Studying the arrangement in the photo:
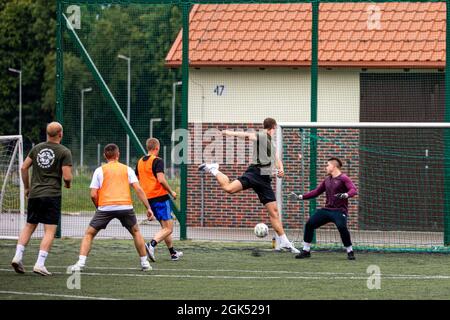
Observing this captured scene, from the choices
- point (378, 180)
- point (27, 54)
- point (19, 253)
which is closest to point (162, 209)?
point (19, 253)

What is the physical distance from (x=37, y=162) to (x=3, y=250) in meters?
3.83

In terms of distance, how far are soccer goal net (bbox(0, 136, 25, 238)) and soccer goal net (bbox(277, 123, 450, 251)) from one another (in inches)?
198

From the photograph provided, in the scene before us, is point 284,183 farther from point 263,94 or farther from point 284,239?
point 263,94

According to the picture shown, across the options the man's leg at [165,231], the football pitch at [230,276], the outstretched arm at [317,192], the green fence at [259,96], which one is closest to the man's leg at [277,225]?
the football pitch at [230,276]

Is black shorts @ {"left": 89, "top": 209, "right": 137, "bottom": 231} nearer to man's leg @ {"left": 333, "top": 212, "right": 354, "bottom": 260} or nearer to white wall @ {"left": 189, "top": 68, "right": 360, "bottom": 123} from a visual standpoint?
man's leg @ {"left": 333, "top": 212, "right": 354, "bottom": 260}

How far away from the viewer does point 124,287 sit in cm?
1277

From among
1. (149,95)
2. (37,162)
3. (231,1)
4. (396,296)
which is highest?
(231,1)

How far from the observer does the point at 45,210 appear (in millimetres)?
14508

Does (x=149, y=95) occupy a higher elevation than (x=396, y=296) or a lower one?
higher

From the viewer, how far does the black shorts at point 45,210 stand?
47.5 feet

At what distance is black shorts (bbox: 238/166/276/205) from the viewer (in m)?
17.3

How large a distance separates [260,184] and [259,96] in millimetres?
4888
